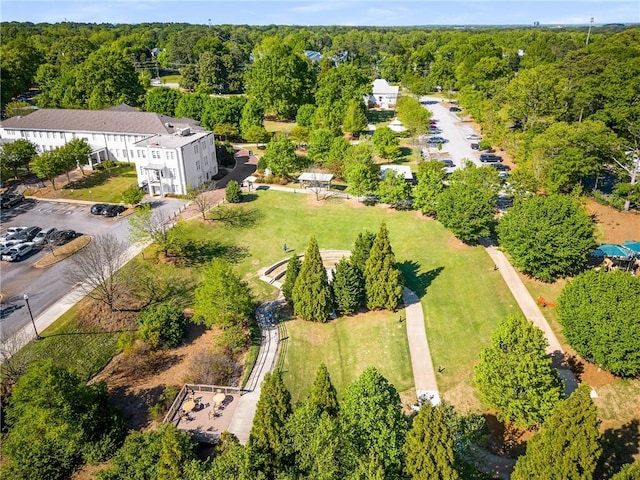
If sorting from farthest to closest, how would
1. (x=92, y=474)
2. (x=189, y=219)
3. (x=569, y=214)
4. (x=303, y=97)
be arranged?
(x=303, y=97)
(x=189, y=219)
(x=569, y=214)
(x=92, y=474)

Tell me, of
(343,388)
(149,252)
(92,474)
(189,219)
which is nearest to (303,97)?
(189,219)

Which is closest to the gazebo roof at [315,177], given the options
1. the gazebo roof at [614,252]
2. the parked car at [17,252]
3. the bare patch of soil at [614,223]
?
the bare patch of soil at [614,223]

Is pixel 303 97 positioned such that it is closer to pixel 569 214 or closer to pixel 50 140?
pixel 50 140

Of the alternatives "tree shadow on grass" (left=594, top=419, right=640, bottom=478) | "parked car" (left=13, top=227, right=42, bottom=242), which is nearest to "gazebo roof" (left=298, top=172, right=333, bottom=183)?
"parked car" (left=13, top=227, right=42, bottom=242)

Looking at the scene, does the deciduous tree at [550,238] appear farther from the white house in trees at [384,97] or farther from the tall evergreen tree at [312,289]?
the white house in trees at [384,97]

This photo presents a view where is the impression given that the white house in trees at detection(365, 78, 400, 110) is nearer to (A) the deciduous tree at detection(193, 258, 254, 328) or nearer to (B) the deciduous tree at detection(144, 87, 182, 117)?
(B) the deciduous tree at detection(144, 87, 182, 117)

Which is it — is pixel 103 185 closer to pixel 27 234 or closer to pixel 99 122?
pixel 99 122
